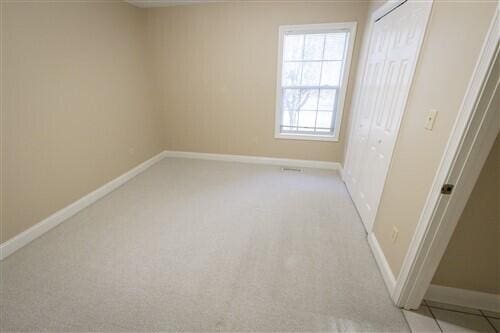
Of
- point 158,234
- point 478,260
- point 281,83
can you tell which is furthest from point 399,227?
point 281,83

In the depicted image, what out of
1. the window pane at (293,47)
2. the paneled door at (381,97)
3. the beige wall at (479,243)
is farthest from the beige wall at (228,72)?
the beige wall at (479,243)

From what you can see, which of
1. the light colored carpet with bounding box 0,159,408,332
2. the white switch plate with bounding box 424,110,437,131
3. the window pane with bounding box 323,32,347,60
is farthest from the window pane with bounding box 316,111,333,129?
the white switch plate with bounding box 424,110,437,131

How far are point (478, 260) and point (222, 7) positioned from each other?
390 cm

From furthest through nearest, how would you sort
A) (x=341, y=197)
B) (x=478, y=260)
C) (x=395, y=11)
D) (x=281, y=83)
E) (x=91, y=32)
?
1. (x=281, y=83)
2. (x=341, y=197)
3. (x=91, y=32)
4. (x=395, y=11)
5. (x=478, y=260)

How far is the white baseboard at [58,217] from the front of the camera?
1.90 m

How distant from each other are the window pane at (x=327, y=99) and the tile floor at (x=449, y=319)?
9.09 ft

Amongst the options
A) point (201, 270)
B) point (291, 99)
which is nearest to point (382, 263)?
point (201, 270)

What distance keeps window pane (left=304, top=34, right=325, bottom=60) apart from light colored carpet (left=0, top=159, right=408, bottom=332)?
2.11 m

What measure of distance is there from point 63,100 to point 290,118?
→ 9.81ft

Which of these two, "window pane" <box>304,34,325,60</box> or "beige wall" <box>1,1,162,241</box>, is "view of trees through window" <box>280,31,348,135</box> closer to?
"window pane" <box>304,34,325,60</box>

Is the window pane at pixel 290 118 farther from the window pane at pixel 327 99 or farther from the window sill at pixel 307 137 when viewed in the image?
the window pane at pixel 327 99

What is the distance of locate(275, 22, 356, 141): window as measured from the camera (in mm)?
3193

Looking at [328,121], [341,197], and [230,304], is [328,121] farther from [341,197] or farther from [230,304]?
[230,304]

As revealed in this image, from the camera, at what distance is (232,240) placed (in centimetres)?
213
